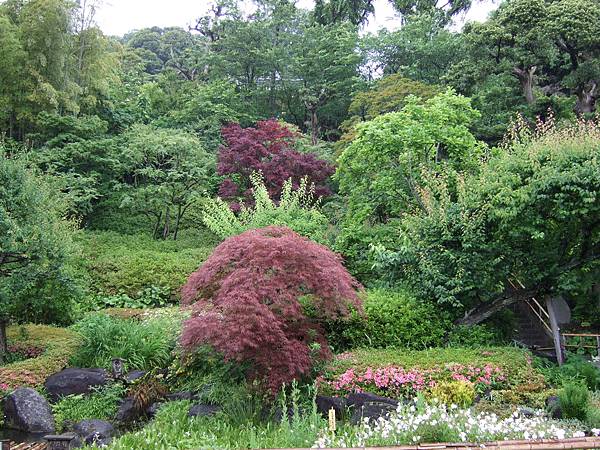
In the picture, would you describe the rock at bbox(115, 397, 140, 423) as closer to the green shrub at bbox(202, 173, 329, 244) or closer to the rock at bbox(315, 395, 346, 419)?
the rock at bbox(315, 395, 346, 419)

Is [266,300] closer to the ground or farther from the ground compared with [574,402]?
farther from the ground

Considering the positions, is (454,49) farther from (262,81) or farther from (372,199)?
(372,199)

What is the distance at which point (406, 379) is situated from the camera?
6.91 m

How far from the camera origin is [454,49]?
18562 millimetres

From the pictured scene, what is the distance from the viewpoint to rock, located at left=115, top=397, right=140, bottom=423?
7.26 metres

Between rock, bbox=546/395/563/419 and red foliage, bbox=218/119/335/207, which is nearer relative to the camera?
rock, bbox=546/395/563/419

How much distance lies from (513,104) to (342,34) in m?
8.56

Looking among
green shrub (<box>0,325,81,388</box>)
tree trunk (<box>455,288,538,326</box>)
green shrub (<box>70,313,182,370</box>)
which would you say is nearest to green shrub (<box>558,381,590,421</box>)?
tree trunk (<box>455,288,538,326</box>)

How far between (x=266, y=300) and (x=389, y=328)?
2.77m

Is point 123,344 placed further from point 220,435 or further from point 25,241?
point 220,435

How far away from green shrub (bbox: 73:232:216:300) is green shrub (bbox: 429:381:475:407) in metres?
6.90

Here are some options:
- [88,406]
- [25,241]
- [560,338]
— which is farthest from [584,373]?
[25,241]

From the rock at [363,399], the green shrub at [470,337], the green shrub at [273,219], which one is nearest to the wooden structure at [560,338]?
the green shrub at [470,337]

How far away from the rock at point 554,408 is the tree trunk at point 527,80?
9.94 m
